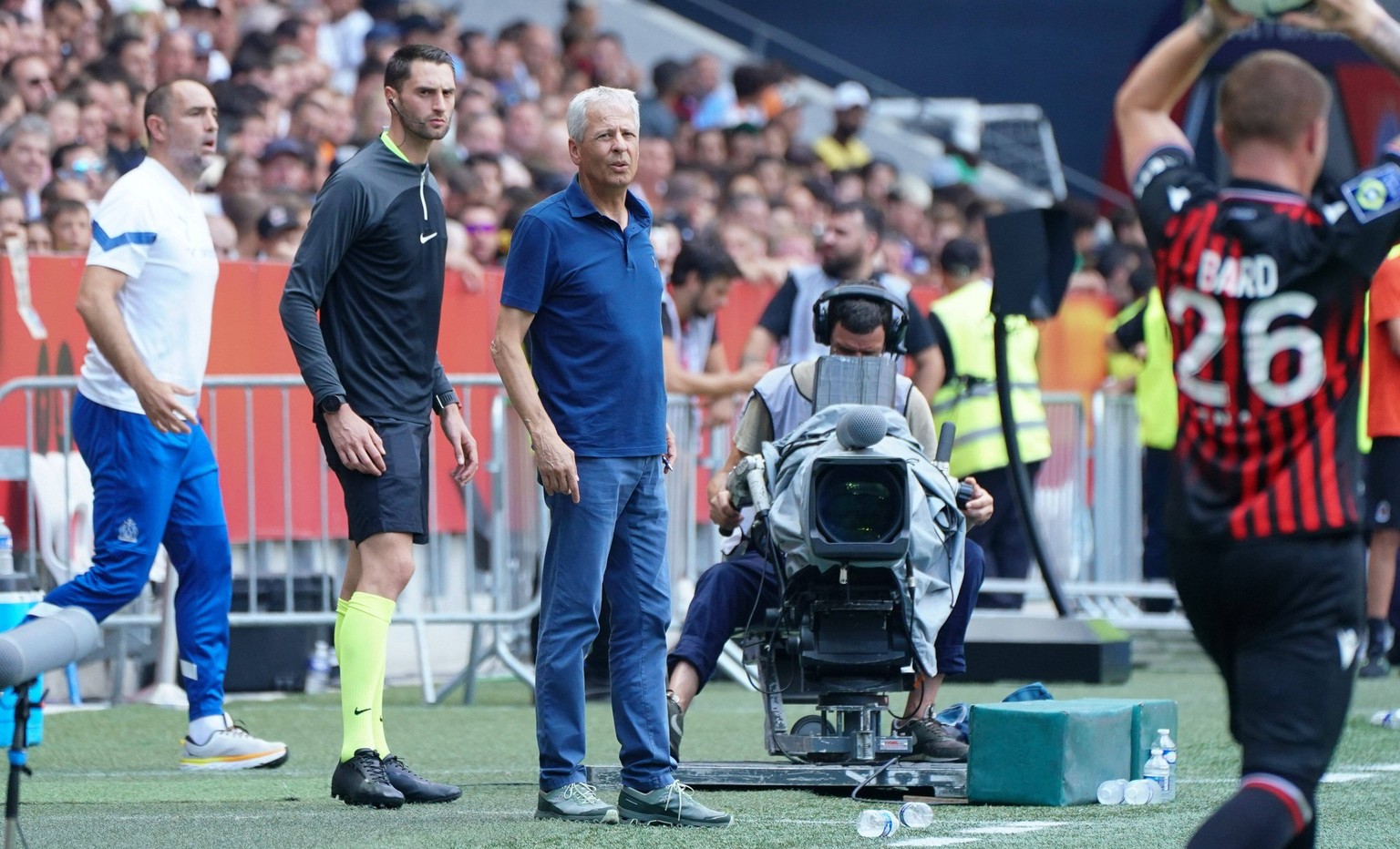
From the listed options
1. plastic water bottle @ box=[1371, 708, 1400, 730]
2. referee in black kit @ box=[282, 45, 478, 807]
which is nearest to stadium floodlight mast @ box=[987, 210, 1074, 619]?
plastic water bottle @ box=[1371, 708, 1400, 730]

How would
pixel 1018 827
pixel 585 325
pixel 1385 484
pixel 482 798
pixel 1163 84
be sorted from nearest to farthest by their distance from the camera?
pixel 1163 84 < pixel 1018 827 < pixel 585 325 < pixel 482 798 < pixel 1385 484

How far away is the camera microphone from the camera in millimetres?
4168

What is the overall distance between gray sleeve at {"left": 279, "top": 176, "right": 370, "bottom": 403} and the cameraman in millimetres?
1339

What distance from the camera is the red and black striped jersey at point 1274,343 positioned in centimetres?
382

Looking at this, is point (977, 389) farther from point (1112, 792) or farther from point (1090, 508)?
point (1112, 792)

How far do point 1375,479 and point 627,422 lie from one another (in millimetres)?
4930

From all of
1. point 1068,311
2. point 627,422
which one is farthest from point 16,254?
point 1068,311

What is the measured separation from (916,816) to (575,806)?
90cm

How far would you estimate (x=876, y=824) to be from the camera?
17.7 ft

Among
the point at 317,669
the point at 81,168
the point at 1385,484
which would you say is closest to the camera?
the point at 1385,484

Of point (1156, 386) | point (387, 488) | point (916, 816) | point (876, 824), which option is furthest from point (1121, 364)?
point (876, 824)

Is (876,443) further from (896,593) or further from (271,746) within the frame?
(271,746)

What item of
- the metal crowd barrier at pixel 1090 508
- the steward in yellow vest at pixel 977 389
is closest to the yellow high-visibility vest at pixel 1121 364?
the metal crowd barrier at pixel 1090 508

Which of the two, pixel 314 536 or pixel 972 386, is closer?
pixel 314 536
